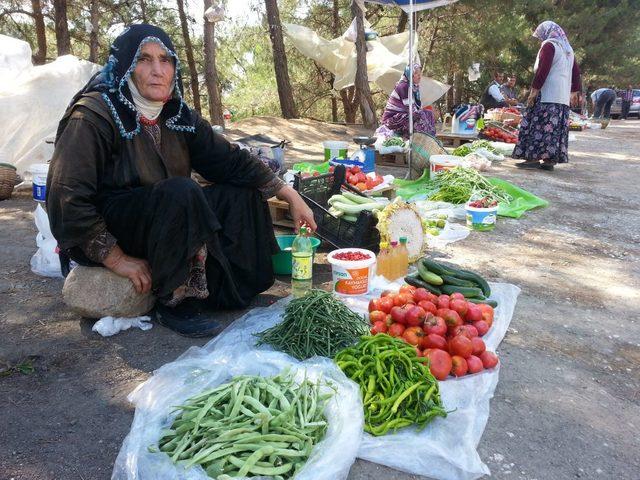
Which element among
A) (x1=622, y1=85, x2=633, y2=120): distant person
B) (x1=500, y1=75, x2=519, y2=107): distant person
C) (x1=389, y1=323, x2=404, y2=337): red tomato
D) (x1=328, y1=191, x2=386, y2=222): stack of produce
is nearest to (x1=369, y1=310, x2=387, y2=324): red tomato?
(x1=389, y1=323, x2=404, y2=337): red tomato

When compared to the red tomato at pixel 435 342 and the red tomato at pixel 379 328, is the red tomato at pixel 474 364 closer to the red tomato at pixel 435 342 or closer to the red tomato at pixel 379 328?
the red tomato at pixel 435 342

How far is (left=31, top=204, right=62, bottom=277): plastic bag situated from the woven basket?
255 centimetres

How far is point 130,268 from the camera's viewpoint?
8.99 ft

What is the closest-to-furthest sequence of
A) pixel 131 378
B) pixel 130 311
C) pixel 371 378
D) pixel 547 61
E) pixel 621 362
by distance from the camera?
pixel 371 378 < pixel 131 378 < pixel 621 362 < pixel 130 311 < pixel 547 61

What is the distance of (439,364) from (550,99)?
6.32 m

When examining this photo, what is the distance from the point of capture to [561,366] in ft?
8.47

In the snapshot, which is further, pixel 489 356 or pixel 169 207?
pixel 169 207

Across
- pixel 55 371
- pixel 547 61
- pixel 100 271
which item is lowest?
pixel 55 371

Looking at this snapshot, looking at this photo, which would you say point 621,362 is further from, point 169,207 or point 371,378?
point 169,207

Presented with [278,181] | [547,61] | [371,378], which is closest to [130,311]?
[278,181]

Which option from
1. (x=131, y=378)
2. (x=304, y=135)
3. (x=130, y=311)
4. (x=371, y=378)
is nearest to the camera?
(x=371, y=378)

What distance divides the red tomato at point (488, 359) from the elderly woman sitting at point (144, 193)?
1414mm

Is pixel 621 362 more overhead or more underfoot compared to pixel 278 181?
more underfoot

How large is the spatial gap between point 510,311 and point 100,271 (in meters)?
2.34
